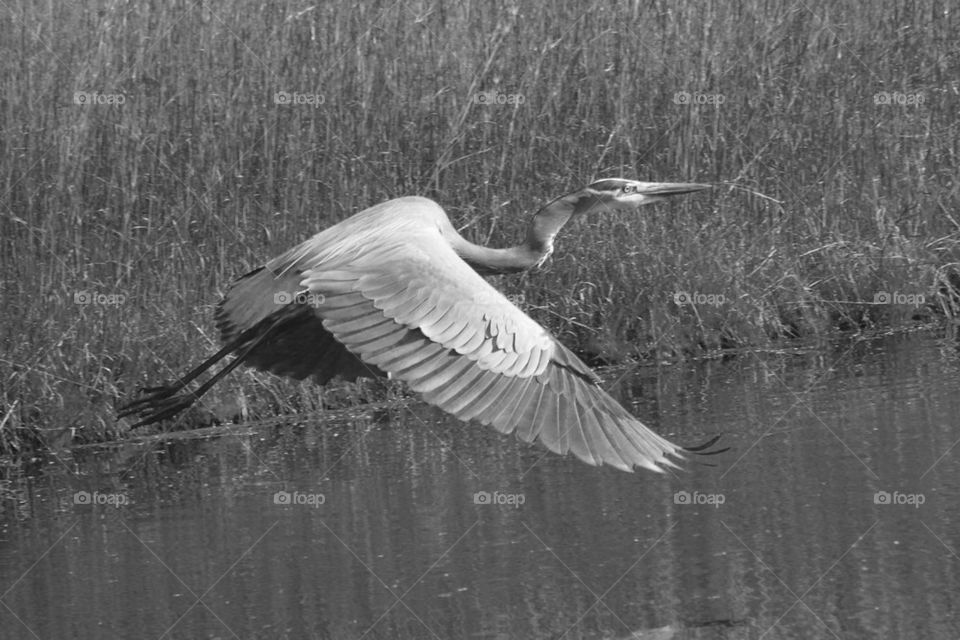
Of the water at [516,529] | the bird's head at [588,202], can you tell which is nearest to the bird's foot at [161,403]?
the water at [516,529]

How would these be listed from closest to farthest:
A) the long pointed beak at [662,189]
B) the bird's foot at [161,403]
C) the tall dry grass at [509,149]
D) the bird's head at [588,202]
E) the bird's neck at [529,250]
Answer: the bird's foot at [161,403]
the bird's neck at [529,250]
the bird's head at [588,202]
the long pointed beak at [662,189]
the tall dry grass at [509,149]

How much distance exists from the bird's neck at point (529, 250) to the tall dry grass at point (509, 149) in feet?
4.04

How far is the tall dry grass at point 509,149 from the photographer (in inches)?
311

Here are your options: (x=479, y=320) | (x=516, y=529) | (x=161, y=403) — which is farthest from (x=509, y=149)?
(x=479, y=320)

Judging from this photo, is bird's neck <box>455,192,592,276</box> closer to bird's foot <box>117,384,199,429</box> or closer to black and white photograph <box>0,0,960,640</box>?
black and white photograph <box>0,0,960,640</box>

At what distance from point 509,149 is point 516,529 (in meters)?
3.32

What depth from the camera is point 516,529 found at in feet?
19.1

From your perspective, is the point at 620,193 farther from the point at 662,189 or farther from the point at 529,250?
the point at 529,250

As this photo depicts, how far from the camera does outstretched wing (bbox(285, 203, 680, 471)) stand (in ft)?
15.4

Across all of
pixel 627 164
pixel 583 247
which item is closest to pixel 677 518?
pixel 583 247

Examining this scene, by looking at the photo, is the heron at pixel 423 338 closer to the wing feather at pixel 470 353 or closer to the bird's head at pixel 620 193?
the wing feather at pixel 470 353

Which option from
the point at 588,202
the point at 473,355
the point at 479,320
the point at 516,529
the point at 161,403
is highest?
the point at 588,202

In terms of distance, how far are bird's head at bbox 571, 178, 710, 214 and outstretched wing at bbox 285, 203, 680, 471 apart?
1620 millimetres

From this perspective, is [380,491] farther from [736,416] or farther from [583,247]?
[583,247]
